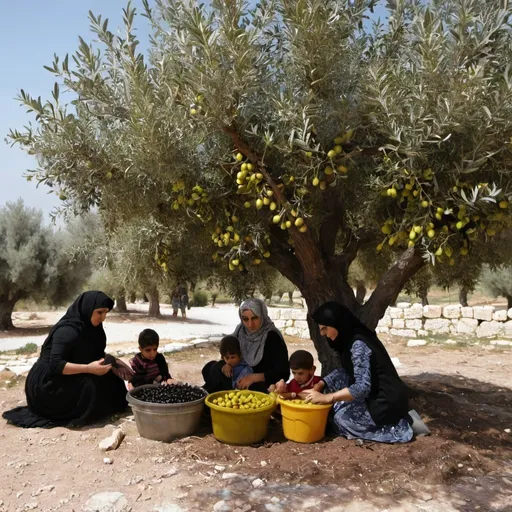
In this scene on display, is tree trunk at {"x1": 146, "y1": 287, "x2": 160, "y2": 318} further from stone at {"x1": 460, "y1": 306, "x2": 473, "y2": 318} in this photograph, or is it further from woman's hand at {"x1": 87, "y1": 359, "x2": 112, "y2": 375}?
woman's hand at {"x1": 87, "y1": 359, "x2": 112, "y2": 375}

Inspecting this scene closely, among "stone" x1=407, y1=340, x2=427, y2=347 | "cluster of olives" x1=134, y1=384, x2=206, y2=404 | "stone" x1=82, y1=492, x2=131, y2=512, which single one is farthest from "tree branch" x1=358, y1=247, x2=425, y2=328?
"stone" x1=407, y1=340, x2=427, y2=347

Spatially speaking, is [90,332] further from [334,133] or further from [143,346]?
[334,133]

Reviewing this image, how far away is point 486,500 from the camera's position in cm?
404

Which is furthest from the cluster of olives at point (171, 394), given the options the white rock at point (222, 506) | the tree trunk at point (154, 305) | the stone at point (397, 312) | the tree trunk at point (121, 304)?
the tree trunk at point (121, 304)

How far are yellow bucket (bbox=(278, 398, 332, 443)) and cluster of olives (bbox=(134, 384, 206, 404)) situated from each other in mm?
1001

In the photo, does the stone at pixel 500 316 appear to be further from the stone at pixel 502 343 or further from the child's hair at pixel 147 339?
the child's hair at pixel 147 339

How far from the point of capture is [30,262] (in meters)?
20.5

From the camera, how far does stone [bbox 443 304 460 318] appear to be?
1739cm

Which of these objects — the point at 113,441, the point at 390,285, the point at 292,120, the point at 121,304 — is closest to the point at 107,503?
the point at 113,441

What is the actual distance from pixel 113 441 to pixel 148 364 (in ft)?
4.79

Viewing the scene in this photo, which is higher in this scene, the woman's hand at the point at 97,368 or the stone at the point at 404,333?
the woman's hand at the point at 97,368

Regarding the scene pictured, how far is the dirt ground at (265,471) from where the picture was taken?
4.00 metres

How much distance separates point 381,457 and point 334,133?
9.94 feet

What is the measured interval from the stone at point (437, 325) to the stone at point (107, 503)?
15.5m
